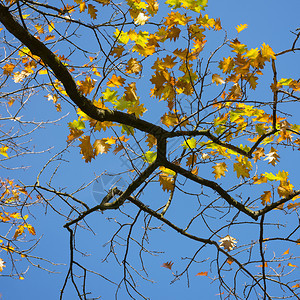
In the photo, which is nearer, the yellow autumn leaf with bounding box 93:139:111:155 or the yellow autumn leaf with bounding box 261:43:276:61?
the yellow autumn leaf with bounding box 261:43:276:61

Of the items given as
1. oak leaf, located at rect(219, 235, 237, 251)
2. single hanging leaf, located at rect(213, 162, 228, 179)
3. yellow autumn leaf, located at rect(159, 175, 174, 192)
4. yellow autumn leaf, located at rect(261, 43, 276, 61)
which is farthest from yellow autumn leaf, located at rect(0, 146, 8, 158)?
yellow autumn leaf, located at rect(261, 43, 276, 61)

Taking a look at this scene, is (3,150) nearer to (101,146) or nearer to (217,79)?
(101,146)

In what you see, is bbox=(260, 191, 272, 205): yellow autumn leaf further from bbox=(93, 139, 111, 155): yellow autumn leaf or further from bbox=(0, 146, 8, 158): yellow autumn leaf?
bbox=(0, 146, 8, 158): yellow autumn leaf

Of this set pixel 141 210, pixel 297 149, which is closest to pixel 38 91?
pixel 141 210

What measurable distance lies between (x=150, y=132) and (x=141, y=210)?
78 cm

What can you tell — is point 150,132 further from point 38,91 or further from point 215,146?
point 38,91

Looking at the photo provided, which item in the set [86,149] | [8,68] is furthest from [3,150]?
[86,149]

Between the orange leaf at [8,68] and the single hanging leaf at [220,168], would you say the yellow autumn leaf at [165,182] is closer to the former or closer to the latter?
the single hanging leaf at [220,168]

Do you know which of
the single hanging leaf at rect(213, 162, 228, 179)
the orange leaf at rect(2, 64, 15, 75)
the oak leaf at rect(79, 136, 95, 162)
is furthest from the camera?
the orange leaf at rect(2, 64, 15, 75)

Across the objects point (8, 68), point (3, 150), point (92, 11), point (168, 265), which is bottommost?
point (168, 265)

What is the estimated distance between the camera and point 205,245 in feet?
7.86

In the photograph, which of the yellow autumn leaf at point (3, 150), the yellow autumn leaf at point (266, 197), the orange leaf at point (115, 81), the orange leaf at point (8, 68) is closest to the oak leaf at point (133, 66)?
the orange leaf at point (115, 81)

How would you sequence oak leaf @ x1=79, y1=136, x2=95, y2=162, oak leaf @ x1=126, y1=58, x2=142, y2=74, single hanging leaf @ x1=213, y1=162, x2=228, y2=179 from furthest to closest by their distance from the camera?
single hanging leaf @ x1=213, y1=162, x2=228, y2=179
oak leaf @ x1=126, y1=58, x2=142, y2=74
oak leaf @ x1=79, y1=136, x2=95, y2=162

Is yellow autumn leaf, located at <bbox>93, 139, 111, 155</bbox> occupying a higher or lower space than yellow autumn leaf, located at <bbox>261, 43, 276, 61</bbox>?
lower
